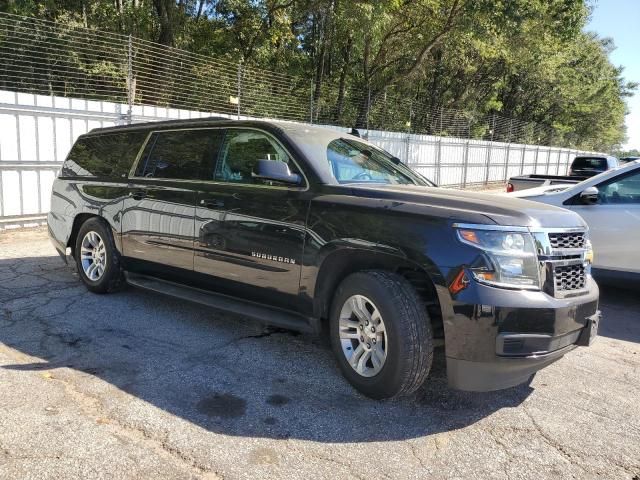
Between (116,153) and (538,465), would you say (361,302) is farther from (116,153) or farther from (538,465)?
(116,153)

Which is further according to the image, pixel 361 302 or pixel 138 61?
pixel 138 61

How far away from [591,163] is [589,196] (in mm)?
13436

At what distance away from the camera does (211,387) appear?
11.9 ft

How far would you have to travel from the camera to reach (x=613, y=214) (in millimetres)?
6273

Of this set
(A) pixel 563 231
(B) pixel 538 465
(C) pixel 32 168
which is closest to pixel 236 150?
(A) pixel 563 231

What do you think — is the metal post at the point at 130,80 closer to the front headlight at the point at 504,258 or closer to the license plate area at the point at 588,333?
the front headlight at the point at 504,258

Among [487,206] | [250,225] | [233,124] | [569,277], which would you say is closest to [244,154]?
[233,124]

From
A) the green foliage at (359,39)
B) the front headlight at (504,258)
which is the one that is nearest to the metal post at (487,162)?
the green foliage at (359,39)

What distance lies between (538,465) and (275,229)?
229cm

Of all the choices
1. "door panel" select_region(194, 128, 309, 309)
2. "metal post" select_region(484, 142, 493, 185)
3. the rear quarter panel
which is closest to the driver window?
"door panel" select_region(194, 128, 309, 309)

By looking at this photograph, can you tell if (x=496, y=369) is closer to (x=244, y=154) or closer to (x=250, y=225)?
(x=250, y=225)

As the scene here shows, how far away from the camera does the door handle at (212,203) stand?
439 centimetres

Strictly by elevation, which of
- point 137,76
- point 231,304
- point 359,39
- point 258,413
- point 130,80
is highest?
point 359,39

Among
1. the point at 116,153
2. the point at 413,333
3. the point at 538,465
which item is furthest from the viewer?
the point at 116,153
